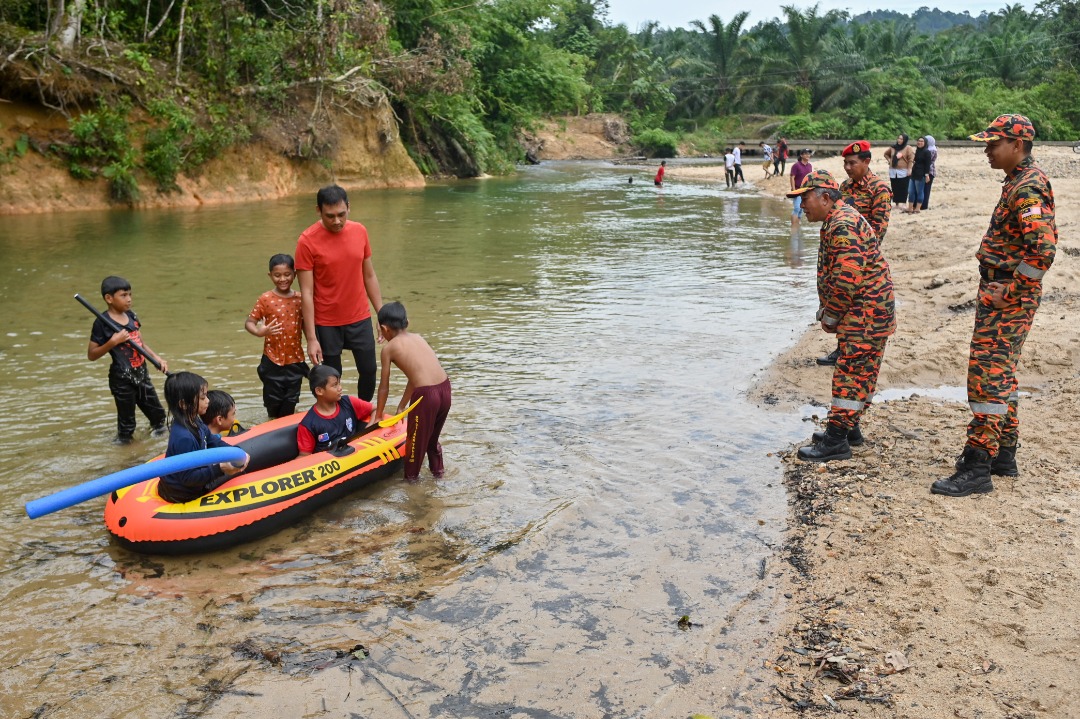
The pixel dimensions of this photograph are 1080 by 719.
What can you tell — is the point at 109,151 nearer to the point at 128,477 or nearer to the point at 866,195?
the point at 866,195

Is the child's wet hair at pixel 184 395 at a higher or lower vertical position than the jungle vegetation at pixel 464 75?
lower

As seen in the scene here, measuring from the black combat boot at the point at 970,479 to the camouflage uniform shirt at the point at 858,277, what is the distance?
2.96 feet

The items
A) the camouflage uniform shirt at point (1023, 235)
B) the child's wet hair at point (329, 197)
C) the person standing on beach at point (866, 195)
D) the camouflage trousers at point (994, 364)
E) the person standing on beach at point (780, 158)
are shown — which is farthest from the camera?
the person standing on beach at point (780, 158)

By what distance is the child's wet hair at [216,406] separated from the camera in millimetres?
5547

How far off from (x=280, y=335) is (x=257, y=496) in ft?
5.28

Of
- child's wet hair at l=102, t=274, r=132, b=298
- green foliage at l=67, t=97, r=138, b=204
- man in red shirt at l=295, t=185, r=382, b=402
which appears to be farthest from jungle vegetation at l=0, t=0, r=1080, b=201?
A: man in red shirt at l=295, t=185, r=382, b=402

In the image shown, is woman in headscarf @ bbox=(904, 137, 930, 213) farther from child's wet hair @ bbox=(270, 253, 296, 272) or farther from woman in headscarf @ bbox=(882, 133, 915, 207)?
child's wet hair @ bbox=(270, 253, 296, 272)

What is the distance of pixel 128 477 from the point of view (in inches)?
182

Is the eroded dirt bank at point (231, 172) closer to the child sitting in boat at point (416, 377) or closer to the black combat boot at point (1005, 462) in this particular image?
the child sitting in boat at point (416, 377)

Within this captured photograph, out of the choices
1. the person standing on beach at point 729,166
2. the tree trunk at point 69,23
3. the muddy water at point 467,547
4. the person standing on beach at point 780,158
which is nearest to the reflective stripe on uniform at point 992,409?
the muddy water at point 467,547

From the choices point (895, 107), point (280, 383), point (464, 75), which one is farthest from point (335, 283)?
point (895, 107)

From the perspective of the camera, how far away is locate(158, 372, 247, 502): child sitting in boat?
5141mm

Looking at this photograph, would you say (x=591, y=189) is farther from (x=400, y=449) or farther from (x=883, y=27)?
(x=883, y=27)

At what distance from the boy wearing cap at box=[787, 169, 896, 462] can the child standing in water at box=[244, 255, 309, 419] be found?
3.53m
